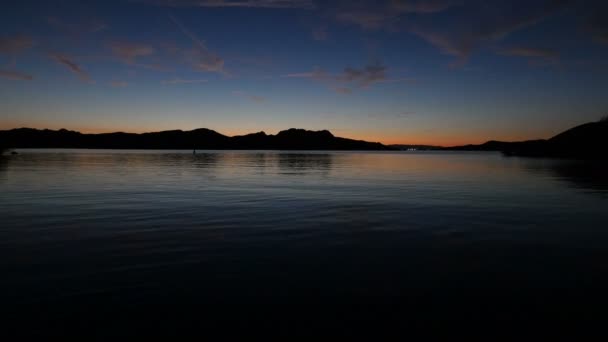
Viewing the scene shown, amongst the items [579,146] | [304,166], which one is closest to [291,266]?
[304,166]

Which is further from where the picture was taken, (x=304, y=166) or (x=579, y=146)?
(x=579, y=146)

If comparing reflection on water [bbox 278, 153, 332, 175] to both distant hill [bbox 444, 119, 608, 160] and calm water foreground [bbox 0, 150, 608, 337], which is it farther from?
distant hill [bbox 444, 119, 608, 160]

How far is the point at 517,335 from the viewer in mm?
6207

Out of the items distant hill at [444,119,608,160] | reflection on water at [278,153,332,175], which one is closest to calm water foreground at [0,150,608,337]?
reflection on water at [278,153,332,175]

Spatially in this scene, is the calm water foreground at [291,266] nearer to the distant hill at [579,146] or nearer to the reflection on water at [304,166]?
the reflection on water at [304,166]

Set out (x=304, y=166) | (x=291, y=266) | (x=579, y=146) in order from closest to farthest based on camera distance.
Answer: (x=291, y=266), (x=304, y=166), (x=579, y=146)

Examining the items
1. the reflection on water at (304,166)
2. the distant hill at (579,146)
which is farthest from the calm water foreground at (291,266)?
the distant hill at (579,146)

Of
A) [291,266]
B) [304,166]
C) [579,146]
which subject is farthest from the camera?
[579,146]

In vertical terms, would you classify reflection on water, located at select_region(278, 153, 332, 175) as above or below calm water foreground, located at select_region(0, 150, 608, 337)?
below

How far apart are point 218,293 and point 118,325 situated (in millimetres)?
2173

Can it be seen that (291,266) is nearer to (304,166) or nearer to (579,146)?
(304,166)

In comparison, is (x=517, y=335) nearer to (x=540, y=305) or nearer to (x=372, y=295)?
(x=540, y=305)

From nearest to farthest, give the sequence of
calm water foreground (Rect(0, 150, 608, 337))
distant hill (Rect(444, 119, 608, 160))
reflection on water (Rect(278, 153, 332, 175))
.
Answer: calm water foreground (Rect(0, 150, 608, 337)), reflection on water (Rect(278, 153, 332, 175)), distant hill (Rect(444, 119, 608, 160))

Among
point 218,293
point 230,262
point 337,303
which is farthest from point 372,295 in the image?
point 230,262
